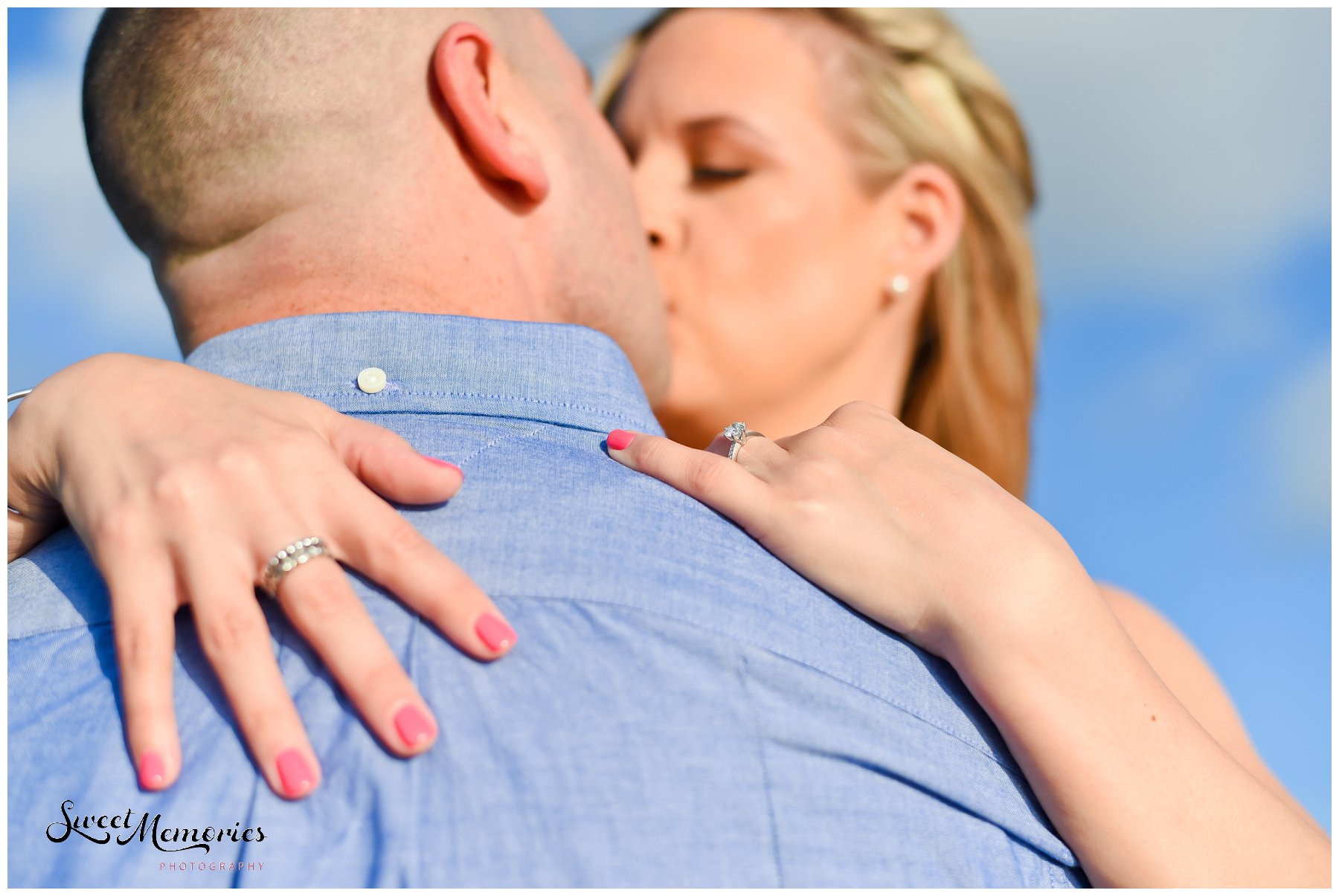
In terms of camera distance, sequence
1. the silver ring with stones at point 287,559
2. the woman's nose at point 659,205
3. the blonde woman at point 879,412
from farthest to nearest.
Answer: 1. the woman's nose at point 659,205
2. the blonde woman at point 879,412
3. the silver ring with stones at point 287,559

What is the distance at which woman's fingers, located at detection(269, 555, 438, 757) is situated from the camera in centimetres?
107

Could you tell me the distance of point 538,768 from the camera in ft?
3.52

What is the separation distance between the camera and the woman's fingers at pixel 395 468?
1.24m

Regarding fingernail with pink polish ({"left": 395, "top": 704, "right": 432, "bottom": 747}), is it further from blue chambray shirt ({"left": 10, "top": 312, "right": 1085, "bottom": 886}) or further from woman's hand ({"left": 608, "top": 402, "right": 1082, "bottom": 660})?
woman's hand ({"left": 608, "top": 402, "right": 1082, "bottom": 660})

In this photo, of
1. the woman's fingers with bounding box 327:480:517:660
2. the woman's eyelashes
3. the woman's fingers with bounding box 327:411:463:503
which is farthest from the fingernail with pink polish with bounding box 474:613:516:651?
the woman's eyelashes

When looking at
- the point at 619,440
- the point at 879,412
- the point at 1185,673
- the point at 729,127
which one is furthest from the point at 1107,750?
the point at 729,127

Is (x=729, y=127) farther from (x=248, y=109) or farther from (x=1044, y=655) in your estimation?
(x=1044, y=655)

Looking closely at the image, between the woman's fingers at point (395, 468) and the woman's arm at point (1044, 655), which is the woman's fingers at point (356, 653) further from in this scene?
the woman's arm at point (1044, 655)

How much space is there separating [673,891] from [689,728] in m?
0.16

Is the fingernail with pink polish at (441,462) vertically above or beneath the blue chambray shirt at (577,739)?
above

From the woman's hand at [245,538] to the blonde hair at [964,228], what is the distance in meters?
2.99

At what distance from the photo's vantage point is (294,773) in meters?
1.06

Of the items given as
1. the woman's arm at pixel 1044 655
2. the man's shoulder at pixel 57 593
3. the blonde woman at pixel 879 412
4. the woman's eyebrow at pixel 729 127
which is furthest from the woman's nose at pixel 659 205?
the man's shoulder at pixel 57 593

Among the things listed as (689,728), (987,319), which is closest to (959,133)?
(987,319)
